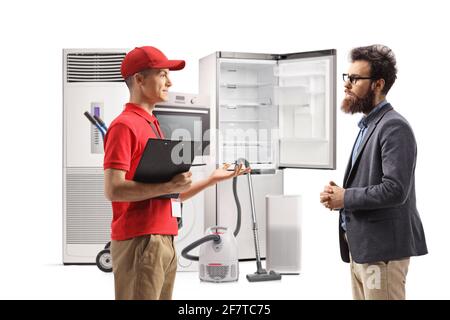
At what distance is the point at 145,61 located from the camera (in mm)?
2533

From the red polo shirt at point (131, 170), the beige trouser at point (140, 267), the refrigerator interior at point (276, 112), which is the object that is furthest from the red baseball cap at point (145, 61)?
the refrigerator interior at point (276, 112)

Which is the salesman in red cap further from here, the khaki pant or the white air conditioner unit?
the white air conditioner unit

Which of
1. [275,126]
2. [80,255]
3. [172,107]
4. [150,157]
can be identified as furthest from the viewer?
[275,126]

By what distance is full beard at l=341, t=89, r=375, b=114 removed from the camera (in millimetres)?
2715

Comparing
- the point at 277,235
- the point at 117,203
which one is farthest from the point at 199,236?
the point at 117,203

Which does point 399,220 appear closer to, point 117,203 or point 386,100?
point 386,100

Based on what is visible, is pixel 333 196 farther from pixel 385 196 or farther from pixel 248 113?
pixel 248 113

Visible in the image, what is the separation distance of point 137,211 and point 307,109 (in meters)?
3.60

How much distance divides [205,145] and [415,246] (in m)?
3.08

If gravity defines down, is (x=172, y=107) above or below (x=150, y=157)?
above

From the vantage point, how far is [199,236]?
5387mm

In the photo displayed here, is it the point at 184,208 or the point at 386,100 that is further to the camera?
the point at 184,208

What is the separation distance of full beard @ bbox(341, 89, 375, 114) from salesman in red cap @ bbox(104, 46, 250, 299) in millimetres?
838

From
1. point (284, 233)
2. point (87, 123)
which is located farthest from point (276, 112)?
point (87, 123)
